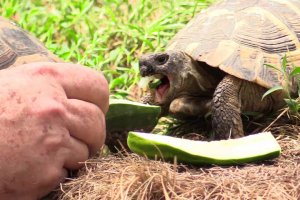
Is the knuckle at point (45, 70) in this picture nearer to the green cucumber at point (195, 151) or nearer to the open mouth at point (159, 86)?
the green cucumber at point (195, 151)

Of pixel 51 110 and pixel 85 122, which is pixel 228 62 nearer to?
pixel 85 122

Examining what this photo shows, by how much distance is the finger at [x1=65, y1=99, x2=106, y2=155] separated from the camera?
7.37ft

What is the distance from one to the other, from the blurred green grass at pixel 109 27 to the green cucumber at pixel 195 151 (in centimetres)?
144

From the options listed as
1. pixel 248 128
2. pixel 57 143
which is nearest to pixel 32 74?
pixel 57 143

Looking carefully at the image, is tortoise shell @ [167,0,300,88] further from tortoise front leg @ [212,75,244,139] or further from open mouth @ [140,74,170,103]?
open mouth @ [140,74,170,103]

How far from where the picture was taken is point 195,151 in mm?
2316

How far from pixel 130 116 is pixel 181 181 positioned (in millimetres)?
726

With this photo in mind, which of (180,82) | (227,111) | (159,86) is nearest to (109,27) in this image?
(159,86)

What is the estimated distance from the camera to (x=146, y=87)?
305 centimetres

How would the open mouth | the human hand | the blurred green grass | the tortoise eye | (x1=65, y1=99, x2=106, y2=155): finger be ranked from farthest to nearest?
1. the blurred green grass
2. the open mouth
3. the tortoise eye
4. (x1=65, y1=99, x2=106, y2=155): finger
5. the human hand

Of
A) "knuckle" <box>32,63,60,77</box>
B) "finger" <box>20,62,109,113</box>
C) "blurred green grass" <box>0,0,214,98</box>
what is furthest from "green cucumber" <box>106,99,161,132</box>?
"blurred green grass" <box>0,0,214,98</box>

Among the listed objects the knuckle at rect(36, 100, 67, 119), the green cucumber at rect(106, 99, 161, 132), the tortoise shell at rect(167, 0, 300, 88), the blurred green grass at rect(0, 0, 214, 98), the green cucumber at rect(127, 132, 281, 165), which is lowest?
the blurred green grass at rect(0, 0, 214, 98)

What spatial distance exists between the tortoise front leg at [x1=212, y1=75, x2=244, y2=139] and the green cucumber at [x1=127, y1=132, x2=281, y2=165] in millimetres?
342

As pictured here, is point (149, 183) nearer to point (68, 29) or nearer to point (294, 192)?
point (294, 192)
